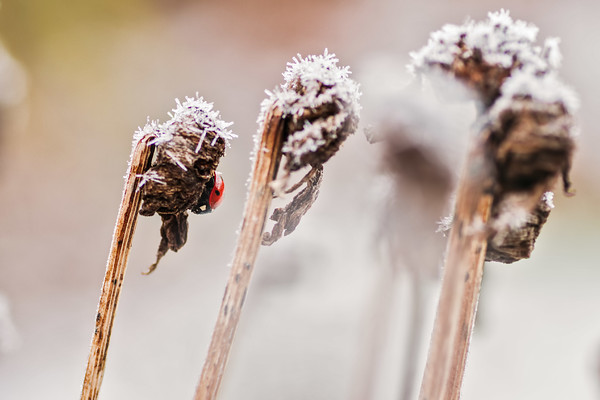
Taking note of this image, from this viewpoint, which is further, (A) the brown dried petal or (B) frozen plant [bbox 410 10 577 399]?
(A) the brown dried petal

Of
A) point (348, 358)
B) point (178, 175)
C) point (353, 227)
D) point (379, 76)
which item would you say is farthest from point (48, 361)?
point (379, 76)

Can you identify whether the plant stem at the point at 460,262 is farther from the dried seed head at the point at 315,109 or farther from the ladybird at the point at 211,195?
the ladybird at the point at 211,195

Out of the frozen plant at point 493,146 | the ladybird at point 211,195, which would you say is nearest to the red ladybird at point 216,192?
the ladybird at point 211,195

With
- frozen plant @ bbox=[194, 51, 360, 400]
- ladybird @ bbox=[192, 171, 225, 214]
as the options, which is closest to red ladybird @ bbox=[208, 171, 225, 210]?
ladybird @ bbox=[192, 171, 225, 214]

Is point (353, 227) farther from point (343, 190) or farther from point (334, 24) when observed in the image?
point (334, 24)

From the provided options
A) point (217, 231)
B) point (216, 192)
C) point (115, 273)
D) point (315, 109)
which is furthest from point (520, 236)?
point (217, 231)

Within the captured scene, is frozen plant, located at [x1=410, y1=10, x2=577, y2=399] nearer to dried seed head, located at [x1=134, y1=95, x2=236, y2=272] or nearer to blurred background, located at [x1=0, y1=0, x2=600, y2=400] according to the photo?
dried seed head, located at [x1=134, y1=95, x2=236, y2=272]
